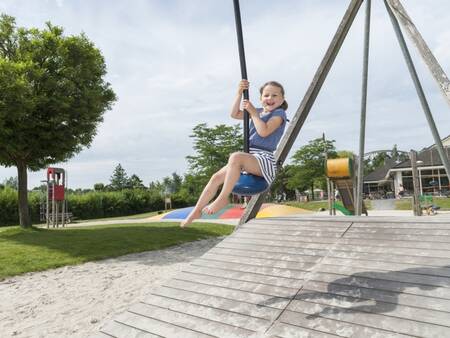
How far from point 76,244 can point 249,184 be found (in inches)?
409

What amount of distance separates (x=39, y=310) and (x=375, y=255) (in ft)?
17.7

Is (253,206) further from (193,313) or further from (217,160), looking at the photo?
(217,160)

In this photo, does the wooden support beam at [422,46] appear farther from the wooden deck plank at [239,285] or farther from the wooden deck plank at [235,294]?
the wooden deck plank at [235,294]

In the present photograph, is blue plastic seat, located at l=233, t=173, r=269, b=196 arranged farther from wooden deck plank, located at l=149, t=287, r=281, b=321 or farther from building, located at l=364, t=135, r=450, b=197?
building, located at l=364, t=135, r=450, b=197

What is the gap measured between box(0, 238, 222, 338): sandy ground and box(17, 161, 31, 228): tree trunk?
7659 mm

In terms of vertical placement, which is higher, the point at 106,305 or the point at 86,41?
the point at 86,41

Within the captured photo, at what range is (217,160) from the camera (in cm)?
4072

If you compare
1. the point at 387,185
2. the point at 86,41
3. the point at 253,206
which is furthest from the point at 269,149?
the point at 387,185

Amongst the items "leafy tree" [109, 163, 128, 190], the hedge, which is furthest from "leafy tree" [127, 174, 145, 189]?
the hedge

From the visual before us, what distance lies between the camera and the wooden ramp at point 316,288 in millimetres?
3291

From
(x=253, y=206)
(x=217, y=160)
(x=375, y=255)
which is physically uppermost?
(x=217, y=160)

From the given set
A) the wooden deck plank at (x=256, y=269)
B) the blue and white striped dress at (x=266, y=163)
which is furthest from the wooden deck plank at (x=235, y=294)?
the blue and white striped dress at (x=266, y=163)

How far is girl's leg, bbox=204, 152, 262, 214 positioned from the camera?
10.1 ft

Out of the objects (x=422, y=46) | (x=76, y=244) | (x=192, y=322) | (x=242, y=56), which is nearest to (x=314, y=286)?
(x=192, y=322)
